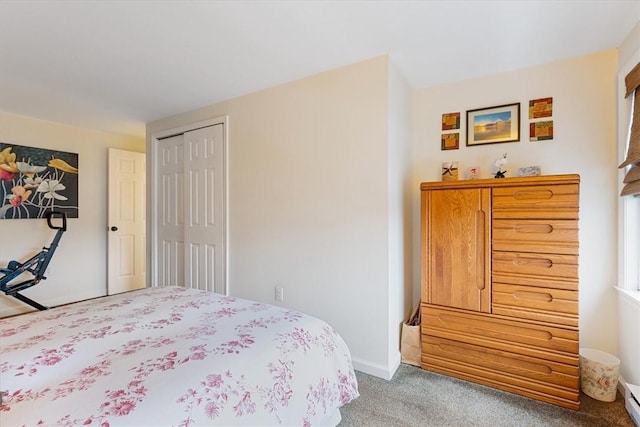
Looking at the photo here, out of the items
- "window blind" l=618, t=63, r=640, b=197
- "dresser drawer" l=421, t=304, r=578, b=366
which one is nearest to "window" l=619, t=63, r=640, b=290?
"window blind" l=618, t=63, r=640, b=197

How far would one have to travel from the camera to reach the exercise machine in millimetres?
3018

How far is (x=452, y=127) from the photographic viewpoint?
2518 millimetres

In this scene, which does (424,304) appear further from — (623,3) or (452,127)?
(623,3)

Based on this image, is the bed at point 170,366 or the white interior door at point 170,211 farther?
the white interior door at point 170,211

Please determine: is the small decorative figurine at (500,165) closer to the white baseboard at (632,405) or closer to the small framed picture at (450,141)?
the small framed picture at (450,141)

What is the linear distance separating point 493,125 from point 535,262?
1.13m

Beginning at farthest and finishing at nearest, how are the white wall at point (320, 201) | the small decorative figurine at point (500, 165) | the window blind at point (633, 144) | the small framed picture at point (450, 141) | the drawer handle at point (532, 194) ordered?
the small framed picture at point (450, 141) < the small decorative figurine at point (500, 165) < the white wall at point (320, 201) < the drawer handle at point (532, 194) < the window blind at point (633, 144)

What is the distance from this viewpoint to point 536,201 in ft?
6.07

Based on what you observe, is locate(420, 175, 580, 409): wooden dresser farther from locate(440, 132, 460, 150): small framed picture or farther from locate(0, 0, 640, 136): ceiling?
locate(0, 0, 640, 136): ceiling

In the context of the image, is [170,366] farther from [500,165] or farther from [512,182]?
[500,165]

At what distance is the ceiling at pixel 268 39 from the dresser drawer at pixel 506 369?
2036 mm

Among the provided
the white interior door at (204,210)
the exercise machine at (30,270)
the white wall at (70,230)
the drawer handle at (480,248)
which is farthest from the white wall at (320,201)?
the white wall at (70,230)

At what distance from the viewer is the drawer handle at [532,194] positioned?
1.82 meters

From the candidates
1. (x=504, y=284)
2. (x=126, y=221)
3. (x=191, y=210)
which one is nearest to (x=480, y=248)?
(x=504, y=284)
